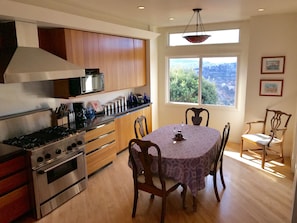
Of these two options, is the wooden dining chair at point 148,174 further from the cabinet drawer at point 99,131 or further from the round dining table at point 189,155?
the cabinet drawer at point 99,131

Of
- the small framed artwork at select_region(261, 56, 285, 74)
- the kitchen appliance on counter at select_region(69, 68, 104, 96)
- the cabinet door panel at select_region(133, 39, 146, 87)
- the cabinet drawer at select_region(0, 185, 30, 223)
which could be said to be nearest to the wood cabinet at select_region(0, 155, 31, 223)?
the cabinet drawer at select_region(0, 185, 30, 223)

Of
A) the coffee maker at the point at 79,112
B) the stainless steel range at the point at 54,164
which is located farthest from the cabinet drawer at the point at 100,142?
the coffee maker at the point at 79,112

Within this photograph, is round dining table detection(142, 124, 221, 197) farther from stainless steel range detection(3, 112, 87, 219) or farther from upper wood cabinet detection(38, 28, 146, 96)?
upper wood cabinet detection(38, 28, 146, 96)

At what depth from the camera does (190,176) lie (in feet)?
9.30

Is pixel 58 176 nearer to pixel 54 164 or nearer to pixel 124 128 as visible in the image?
pixel 54 164

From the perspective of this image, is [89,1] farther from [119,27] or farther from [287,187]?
[287,187]

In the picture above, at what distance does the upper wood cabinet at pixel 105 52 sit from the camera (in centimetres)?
368

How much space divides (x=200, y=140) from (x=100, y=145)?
5.68ft

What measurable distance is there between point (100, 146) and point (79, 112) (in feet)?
2.24

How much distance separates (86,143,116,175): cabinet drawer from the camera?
402cm

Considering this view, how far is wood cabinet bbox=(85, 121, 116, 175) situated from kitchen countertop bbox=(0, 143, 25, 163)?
1.10 metres

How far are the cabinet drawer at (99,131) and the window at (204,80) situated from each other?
2.58 m

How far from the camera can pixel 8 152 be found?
9.29 feet

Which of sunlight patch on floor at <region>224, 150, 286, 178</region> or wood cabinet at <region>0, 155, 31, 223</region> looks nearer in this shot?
wood cabinet at <region>0, 155, 31, 223</region>
